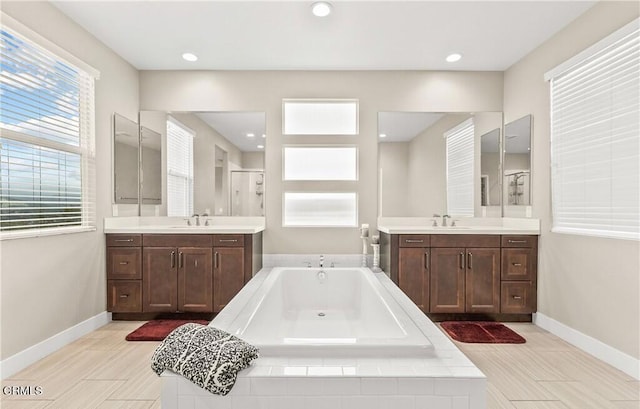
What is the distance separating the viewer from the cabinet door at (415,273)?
3193 millimetres

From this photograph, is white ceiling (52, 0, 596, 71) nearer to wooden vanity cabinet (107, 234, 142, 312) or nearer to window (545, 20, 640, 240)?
window (545, 20, 640, 240)

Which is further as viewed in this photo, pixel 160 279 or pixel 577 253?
pixel 160 279

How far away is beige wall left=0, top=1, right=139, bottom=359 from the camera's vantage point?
88.9 inches

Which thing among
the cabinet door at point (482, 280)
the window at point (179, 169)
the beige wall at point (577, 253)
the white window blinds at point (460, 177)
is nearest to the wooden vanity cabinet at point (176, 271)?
the window at point (179, 169)

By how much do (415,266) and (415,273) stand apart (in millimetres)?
64

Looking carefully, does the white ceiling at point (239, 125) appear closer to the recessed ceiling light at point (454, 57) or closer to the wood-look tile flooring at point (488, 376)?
the recessed ceiling light at point (454, 57)

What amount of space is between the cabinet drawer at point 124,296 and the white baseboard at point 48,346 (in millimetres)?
125

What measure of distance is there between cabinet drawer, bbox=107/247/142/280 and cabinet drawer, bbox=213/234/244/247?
755 mm

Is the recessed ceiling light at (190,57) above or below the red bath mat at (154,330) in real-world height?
above

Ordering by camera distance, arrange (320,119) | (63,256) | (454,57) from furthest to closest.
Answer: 1. (320,119)
2. (454,57)
3. (63,256)

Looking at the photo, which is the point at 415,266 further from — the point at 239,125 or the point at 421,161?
the point at 239,125

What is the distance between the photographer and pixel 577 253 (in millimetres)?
2730

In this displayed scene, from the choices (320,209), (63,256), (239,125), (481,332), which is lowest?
(481,332)

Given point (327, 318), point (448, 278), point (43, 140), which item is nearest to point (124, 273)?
point (43, 140)
